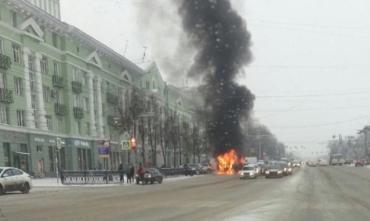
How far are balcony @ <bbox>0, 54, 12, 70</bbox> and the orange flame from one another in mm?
29840

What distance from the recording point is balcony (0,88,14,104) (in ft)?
191

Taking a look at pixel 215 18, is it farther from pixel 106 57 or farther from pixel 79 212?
pixel 79 212

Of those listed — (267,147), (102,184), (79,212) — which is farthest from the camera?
(267,147)

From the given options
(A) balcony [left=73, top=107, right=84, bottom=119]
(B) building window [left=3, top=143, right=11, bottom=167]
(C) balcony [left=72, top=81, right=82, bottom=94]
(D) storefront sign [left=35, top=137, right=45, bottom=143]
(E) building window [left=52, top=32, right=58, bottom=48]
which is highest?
(E) building window [left=52, top=32, right=58, bottom=48]

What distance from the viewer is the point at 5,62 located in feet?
192

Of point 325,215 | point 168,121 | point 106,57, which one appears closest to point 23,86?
point 106,57

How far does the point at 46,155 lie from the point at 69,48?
1429 centimetres

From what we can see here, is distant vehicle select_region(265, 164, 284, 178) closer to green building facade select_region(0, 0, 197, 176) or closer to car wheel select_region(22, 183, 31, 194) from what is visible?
green building facade select_region(0, 0, 197, 176)

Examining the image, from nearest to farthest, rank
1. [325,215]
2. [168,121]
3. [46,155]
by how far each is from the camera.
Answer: [325,215] < [46,155] < [168,121]

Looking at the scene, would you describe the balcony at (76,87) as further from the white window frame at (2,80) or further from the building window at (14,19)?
the white window frame at (2,80)

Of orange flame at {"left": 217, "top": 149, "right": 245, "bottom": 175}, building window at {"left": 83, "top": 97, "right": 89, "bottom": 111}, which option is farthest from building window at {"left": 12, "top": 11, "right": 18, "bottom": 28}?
orange flame at {"left": 217, "top": 149, "right": 245, "bottom": 175}

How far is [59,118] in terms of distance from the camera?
240 feet

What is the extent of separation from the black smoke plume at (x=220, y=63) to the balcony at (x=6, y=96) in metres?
17.3

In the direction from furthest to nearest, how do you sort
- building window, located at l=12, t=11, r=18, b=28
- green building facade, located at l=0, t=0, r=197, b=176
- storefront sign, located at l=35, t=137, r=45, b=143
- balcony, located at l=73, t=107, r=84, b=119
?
balcony, located at l=73, t=107, r=84, b=119
storefront sign, located at l=35, t=137, r=45, b=143
building window, located at l=12, t=11, r=18, b=28
green building facade, located at l=0, t=0, r=197, b=176
